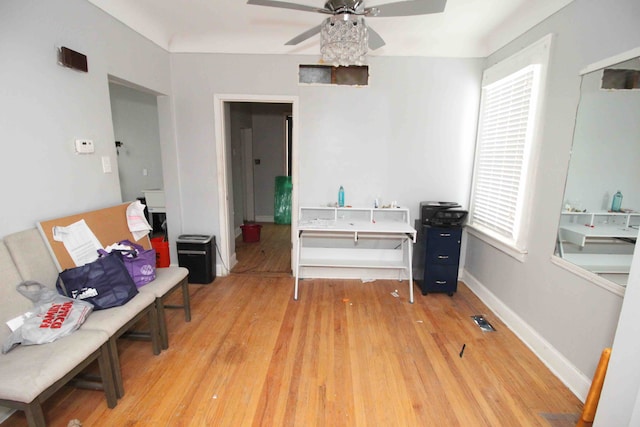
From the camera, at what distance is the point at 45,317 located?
1454 mm

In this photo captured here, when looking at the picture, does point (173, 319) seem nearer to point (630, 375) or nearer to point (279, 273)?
point (279, 273)

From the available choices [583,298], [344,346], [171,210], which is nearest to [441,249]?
[583,298]

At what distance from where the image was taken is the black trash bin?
321 centimetres

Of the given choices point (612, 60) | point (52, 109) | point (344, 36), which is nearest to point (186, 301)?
point (52, 109)

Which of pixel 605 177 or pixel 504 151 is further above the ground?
pixel 504 151

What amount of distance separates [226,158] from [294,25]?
1614mm

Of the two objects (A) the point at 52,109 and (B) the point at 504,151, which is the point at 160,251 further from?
(B) the point at 504,151

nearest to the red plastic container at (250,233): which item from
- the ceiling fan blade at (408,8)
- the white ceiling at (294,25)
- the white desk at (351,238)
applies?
the white desk at (351,238)

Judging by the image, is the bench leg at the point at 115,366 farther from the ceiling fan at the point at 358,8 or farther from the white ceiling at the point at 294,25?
the white ceiling at the point at 294,25

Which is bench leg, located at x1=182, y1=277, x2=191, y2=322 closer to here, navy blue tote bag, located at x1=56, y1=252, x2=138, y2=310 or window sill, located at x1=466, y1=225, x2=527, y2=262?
navy blue tote bag, located at x1=56, y1=252, x2=138, y2=310

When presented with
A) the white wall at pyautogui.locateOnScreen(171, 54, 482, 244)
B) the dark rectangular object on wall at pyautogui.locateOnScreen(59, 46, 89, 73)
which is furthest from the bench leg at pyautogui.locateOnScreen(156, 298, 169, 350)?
the dark rectangular object on wall at pyautogui.locateOnScreen(59, 46, 89, 73)

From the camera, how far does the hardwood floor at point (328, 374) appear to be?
1.63 meters

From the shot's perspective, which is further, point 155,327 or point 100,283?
point 155,327

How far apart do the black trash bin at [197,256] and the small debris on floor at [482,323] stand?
280 cm
